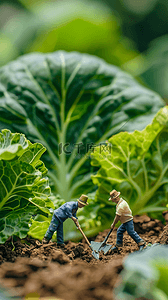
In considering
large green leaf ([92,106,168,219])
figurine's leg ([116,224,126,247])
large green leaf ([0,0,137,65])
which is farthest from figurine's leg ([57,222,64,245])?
large green leaf ([0,0,137,65])

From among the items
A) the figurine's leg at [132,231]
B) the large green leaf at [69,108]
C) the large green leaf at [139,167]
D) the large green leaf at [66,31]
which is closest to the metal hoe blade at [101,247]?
the figurine's leg at [132,231]

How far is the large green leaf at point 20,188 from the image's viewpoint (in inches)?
42.5

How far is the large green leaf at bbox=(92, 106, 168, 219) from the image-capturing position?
4.79 feet

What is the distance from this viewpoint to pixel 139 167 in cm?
151

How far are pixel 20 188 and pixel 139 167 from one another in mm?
678

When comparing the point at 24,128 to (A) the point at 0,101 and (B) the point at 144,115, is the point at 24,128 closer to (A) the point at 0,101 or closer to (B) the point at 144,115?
(A) the point at 0,101

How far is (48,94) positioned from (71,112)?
0.59ft

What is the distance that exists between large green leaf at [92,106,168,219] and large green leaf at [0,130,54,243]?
0.42m

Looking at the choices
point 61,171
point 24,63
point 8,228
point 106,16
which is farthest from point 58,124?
point 106,16

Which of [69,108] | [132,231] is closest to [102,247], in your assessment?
[132,231]

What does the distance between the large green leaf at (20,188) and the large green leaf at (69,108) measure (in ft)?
1.62

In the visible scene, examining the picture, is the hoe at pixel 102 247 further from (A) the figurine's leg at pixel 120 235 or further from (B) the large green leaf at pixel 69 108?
(B) the large green leaf at pixel 69 108

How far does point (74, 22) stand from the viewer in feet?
9.70

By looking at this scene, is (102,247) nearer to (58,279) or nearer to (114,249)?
(114,249)
